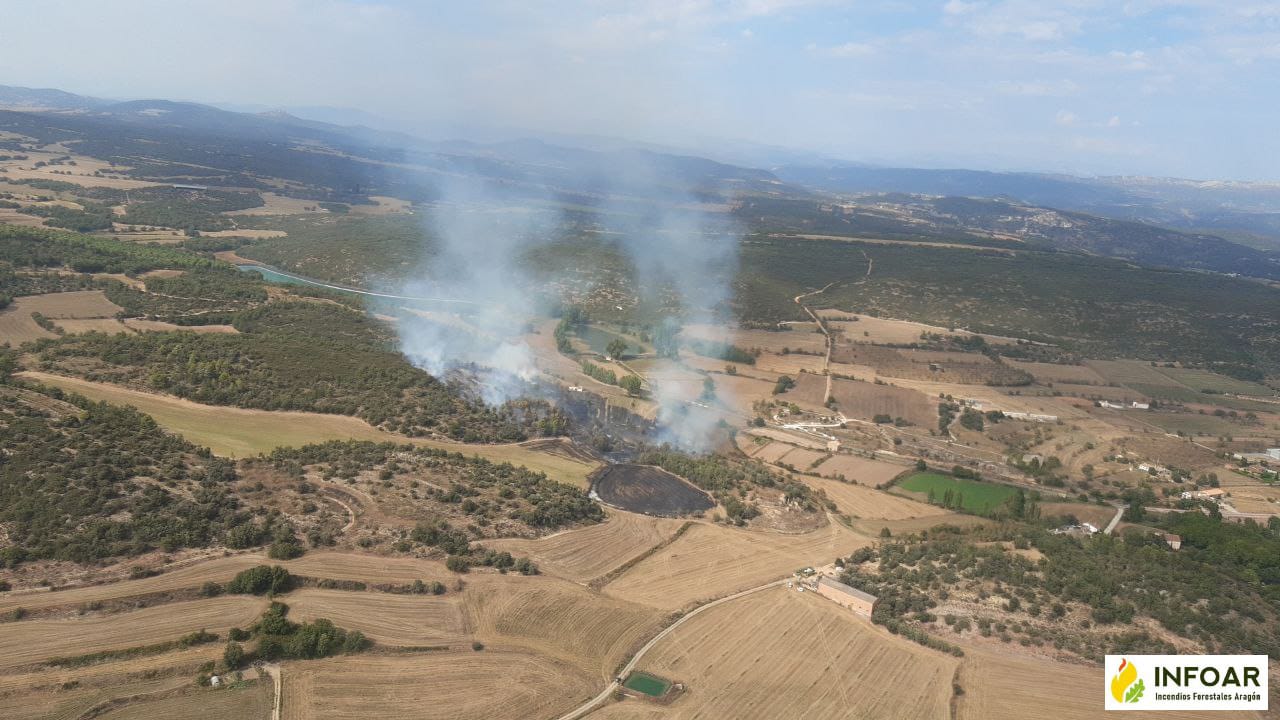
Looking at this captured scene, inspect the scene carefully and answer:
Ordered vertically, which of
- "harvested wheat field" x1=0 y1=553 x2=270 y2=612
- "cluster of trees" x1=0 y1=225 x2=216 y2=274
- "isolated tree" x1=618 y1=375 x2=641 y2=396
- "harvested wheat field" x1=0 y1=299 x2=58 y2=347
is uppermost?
"cluster of trees" x1=0 y1=225 x2=216 y2=274

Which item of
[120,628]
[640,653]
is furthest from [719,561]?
[120,628]

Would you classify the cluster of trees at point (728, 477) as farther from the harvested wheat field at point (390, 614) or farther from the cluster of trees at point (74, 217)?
the cluster of trees at point (74, 217)

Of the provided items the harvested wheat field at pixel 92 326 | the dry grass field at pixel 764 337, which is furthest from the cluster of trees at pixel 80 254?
the dry grass field at pixel 764 337

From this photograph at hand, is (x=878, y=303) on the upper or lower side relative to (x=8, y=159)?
lower

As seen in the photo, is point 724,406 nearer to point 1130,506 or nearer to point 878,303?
point 1130,506

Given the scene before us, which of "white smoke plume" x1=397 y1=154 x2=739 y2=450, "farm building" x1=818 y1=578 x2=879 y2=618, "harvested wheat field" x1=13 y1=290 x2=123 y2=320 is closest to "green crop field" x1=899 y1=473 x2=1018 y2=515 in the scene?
"white smoke plume" x1=397 y1=154 x2=739 y2=450

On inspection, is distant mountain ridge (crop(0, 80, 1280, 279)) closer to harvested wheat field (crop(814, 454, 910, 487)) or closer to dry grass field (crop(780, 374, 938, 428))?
dry grass field (crop(780, 374, 938, 428))

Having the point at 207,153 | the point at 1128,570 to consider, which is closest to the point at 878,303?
the point at 1128,570
